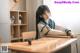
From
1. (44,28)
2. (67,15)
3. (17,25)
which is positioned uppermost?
(67,15)

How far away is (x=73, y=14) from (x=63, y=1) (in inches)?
16.3

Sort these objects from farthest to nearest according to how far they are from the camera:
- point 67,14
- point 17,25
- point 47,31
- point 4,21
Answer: point 17,25 < point 67,14 < point 4,21 < point 47,31

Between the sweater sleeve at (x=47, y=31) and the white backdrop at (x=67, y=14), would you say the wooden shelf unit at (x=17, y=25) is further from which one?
the sweater sleeve at (x=47, y=31)

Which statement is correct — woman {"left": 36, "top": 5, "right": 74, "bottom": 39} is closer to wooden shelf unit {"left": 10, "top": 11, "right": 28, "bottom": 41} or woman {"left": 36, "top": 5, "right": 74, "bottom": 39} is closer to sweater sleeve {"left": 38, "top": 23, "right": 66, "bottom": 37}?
sweater sleeve {"left": 38, "top": 23, "right": 66, "bottom": 37}

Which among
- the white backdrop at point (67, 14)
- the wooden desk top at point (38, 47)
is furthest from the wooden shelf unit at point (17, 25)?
the wooden desk top at point (38, 47)

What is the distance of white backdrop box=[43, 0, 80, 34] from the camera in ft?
14.9

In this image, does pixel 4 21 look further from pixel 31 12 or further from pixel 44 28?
pixel 44 28

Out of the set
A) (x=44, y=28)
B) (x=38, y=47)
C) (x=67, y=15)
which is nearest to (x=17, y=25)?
(x=67, y=15)

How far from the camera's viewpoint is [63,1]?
4.65 metres

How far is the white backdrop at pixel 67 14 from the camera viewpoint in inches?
179

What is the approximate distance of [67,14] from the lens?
4.60 meters

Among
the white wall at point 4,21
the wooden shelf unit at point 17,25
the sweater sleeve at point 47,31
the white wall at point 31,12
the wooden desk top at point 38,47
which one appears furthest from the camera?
the white wall at point 31,12

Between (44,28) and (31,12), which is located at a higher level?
(31,12)

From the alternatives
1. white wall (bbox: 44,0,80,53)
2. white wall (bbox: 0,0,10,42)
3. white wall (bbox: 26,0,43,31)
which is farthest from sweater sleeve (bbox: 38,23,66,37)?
white wall (bbox: 26,0,43,31)
